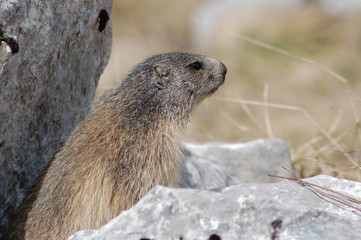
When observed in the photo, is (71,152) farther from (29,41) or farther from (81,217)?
(29,41)

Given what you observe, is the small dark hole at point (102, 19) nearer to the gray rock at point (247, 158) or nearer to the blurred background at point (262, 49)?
the gray rock at point (247, 158)

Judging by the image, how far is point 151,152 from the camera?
15.0 feet

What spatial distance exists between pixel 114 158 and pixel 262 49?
1001 centimetres

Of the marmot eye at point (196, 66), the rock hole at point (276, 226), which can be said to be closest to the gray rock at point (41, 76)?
the marmot eye at point (196, 66)

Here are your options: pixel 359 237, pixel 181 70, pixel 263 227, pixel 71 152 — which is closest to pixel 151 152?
pixel 71 152

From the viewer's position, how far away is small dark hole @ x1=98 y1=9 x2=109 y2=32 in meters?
5.16

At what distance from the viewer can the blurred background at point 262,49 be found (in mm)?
11266

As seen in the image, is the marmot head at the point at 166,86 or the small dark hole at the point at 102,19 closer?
the marmot head at the point at 166,86

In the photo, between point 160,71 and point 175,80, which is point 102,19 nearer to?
point 160,71

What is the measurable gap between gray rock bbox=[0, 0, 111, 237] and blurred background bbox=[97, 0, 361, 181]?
4928mm

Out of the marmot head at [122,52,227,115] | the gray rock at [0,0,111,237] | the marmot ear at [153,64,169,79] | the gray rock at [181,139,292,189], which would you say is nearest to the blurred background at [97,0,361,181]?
the gray rock at [181,139,292,189]

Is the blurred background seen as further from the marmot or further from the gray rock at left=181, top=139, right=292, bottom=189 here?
the marmot

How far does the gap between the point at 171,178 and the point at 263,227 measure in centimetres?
140

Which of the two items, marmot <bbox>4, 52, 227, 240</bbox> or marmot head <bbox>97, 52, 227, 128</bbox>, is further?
marmot head <bbox>97, 52, 227, 128</bbox>
